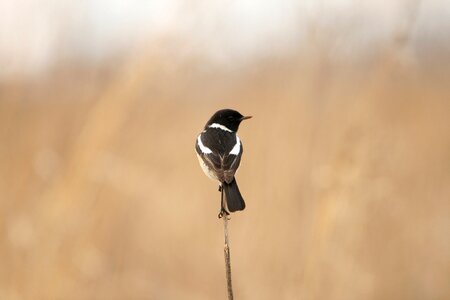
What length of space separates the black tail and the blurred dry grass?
1.92 feet

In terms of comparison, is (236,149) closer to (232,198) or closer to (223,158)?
(223,158)

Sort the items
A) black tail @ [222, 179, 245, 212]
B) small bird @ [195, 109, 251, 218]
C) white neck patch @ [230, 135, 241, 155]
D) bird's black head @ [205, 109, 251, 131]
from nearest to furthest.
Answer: black tail @ [222, 179, 245, 212] → small bird @ [195, 109, 251, 218] → white neck patch @ [230, 135, 241, 155] → bird's black head @ [205, 109, 251, 131]

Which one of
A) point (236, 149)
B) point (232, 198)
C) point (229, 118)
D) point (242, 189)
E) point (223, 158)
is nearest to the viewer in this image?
point (232, 198)

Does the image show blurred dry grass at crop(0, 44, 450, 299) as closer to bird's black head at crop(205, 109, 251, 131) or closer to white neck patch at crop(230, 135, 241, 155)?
bird's black head at crop(205, 109, 251, 131)

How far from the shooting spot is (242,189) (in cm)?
413

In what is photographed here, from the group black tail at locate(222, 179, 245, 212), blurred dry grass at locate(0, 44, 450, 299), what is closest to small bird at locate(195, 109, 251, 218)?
black tail at locate(222, 179, 245, 212)

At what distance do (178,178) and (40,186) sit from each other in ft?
3.10

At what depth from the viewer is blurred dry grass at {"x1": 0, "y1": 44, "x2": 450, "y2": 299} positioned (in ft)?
11.1

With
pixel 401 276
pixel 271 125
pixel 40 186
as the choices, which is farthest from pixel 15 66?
pixel 401 276

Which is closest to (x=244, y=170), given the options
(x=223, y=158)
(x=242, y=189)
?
(x=242, y=189)

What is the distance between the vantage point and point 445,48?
13.8 feet

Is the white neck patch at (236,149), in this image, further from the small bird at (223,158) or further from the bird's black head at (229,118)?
the bird's black head at (229,118)

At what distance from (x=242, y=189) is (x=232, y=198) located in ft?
4.14

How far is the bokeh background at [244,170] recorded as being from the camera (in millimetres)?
3400
